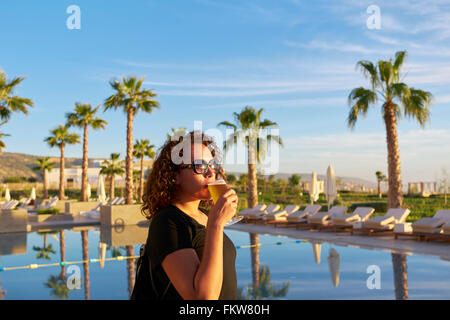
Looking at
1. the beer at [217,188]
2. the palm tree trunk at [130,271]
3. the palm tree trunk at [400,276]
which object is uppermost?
the beer at [217,188]

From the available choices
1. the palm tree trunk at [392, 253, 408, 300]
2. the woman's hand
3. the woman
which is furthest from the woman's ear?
the palm tree trunk at [392, 253, 408, 300]

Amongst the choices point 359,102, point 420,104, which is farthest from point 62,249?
point 420,104

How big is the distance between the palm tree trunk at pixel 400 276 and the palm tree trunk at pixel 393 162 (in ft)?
21.2

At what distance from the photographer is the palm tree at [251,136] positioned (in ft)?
73.0

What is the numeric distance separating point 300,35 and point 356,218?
24.4 feet

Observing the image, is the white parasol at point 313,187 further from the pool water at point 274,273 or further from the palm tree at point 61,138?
the palm tree at point 61,138

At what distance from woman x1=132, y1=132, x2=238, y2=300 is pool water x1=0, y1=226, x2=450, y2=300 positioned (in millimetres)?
5410

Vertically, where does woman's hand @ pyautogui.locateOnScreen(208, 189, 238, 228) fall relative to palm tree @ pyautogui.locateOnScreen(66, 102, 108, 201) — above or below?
below

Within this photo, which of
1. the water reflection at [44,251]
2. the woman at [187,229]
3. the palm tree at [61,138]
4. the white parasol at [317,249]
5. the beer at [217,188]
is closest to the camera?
the woman at [187,229]

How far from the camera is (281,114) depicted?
73.9 ft

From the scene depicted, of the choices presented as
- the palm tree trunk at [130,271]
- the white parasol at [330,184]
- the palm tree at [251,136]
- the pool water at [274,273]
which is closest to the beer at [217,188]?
the pool water at [274,273]

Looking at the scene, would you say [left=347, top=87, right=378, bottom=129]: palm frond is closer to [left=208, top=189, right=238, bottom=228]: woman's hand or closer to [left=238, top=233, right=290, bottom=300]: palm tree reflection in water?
[left=238, top=233, right=290, bottom=300]: palm tree reflection in water

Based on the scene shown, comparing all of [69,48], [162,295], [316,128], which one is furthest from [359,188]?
[162,295]

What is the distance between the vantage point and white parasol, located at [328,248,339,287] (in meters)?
7.88
